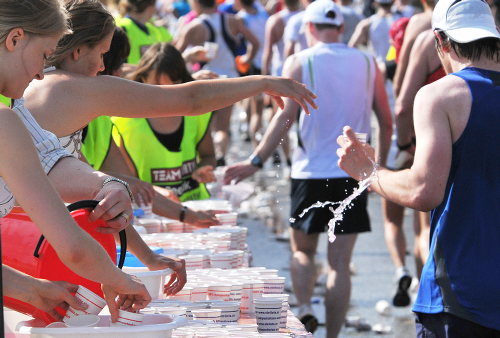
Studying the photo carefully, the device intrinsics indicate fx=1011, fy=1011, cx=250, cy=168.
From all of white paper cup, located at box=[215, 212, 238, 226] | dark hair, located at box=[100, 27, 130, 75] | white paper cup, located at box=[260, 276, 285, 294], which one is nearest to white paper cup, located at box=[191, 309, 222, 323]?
white paper cup, located at box=[260, 276, 285, 294]

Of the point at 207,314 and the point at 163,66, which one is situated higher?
the point at 163,66

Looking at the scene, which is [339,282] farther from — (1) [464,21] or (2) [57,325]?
(2) [57,325]

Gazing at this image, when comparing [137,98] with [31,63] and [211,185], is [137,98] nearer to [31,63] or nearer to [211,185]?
[31,63]

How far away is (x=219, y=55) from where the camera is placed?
466 inches

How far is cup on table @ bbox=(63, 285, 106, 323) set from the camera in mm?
2641

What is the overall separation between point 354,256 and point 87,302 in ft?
20.6

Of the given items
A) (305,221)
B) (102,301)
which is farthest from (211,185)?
(102,301)

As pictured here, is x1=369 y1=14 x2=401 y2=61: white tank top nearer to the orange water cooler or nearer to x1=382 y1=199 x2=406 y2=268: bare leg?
x1=382 y1=199 x2=406 y2=268: bare leg

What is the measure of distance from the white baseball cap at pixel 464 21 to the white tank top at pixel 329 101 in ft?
9.21

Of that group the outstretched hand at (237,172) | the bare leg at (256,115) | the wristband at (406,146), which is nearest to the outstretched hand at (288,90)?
the outstretched hand at (237,172)

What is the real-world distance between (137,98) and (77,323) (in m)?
1.14

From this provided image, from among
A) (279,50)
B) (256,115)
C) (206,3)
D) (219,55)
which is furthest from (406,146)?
(256,115)

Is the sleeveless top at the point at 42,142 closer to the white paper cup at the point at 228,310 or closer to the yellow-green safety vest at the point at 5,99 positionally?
the yellow-green safety vest at the point at 5,99

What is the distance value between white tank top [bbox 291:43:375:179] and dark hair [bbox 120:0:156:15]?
255 cm
